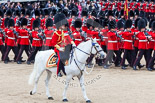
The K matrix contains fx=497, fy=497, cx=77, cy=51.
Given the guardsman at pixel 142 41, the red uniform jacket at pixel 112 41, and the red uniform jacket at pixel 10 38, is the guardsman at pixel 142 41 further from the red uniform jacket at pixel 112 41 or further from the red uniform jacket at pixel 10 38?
the red uniform jacket at pixel 10 38

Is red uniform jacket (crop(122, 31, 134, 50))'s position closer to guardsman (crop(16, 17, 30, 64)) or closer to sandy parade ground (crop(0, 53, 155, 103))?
sandy parade ground (crop(0, 53, 155, 103))

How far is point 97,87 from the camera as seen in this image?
401 inches

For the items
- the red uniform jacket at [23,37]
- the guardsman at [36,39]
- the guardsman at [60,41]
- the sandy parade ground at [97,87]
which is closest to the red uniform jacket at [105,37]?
Answer: the sandy parade ground at [97,87]

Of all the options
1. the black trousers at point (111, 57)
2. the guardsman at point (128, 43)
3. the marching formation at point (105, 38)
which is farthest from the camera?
the black trousers at point (111, 57)

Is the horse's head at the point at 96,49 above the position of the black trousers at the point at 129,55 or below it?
above

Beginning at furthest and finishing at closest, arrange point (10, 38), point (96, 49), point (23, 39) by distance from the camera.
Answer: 1. point (10, 38)
2. point (23, 39)
3. point (96, 49)

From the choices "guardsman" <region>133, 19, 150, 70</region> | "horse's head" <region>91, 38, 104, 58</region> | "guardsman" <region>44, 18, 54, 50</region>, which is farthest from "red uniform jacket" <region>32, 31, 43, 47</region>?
"horse's head" <region>91, 38, 104, 58</region>

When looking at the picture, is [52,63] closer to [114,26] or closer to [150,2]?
[114,26]

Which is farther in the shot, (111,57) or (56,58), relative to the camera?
(111,57)

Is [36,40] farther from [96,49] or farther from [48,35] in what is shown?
[96,49]

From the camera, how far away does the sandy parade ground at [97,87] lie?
8992mm

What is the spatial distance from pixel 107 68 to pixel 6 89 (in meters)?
3.58

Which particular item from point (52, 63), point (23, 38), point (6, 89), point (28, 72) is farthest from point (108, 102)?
point (23, 38)

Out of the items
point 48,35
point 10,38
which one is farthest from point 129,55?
point 10,38
